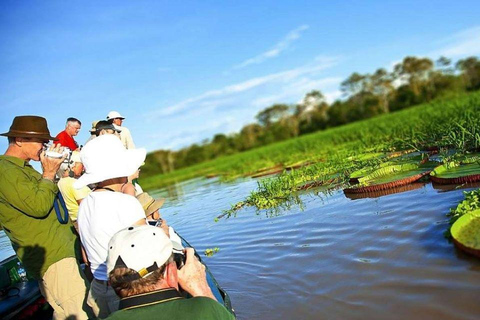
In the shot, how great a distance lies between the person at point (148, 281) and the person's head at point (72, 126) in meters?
3.94

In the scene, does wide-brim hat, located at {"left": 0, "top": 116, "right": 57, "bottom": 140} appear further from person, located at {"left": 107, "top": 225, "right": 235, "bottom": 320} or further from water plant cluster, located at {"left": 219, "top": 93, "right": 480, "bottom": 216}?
water plant cluster, located at {"left": 219, "top": 93, "right": 480, "bottom": 216}

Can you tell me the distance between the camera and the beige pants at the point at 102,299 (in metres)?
2.67

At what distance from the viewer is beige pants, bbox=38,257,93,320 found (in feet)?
9.61

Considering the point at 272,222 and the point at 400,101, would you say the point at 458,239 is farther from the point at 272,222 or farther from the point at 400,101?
the point at 400,101

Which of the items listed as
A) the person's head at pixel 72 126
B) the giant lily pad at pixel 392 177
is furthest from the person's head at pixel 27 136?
the giant lily pad at pixel 392 177

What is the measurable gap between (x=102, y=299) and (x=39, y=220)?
0.73 meters

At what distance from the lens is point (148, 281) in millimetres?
1815

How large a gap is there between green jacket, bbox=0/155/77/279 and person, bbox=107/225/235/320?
45.3 inches

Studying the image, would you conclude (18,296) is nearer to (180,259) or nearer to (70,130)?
(70,130)

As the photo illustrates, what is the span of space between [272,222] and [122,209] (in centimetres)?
402

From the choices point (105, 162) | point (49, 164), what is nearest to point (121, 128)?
point (49, 164)

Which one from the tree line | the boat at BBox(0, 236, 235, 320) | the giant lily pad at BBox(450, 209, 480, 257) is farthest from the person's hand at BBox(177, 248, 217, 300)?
the tree line

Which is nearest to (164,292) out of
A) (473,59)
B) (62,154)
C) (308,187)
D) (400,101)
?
(62,154)

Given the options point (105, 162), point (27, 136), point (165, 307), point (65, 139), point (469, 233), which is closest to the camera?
point (165, 307)
